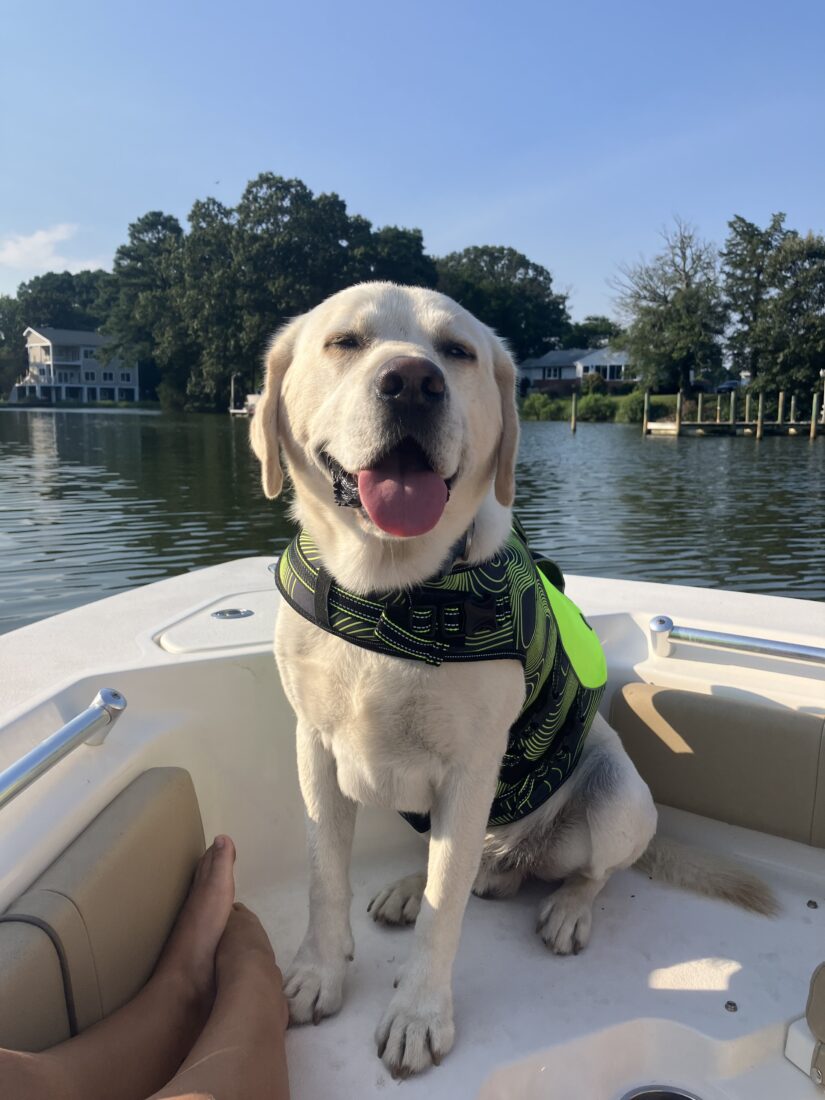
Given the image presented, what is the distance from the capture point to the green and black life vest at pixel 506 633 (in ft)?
5.39

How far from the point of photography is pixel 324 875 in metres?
1.82

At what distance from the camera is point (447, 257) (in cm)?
8912

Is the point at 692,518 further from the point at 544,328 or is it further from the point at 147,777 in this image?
the point at 544,328

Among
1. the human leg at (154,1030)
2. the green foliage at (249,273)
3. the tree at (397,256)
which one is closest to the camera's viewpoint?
the human leg at (154,1030)

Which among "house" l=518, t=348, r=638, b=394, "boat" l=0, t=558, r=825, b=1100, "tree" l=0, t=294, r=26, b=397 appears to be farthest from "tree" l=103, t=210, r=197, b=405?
"boat" l=0, t=558, r=825, b=1100

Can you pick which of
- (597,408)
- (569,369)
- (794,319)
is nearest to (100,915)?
(794,319)

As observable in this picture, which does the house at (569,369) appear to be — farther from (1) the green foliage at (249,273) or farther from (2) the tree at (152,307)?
(2) the tree at (152,307)

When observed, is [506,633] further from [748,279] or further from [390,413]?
[748,279]

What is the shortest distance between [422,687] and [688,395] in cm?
5063

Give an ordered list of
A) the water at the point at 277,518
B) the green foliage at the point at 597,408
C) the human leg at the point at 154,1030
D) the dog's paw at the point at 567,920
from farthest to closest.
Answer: the green foliage at the point at 597,408
the water at the point at 277,518
the dog's paw at the point at 567,920
the human leg at the point at 154,1030

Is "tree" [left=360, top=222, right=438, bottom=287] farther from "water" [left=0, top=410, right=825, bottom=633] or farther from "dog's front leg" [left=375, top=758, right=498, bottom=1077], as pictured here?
"dog's front leg" [left=375, top=758, right=498, bottom=1077]

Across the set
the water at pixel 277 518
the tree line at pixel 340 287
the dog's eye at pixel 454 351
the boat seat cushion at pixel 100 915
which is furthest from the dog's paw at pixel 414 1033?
the tree line at pixel 340 287

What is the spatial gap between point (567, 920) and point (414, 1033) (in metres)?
0.57

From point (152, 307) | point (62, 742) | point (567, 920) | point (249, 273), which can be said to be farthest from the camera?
point (152, 307)
